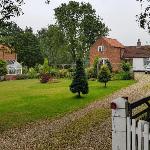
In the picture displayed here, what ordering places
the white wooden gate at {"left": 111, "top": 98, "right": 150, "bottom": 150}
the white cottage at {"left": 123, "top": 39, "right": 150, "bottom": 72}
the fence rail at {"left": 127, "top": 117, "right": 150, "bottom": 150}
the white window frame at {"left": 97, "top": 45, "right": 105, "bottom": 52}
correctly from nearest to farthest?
1. the fence rail at {"left": 127, "top": 117, "right": 150, "bottom": 150}
2. the white wooden gate at {"left": 111, "top": 98, "right": 150, "bottom": 150}
3. the white cottage at {"left": 123, "top": 39, "right": 150, "bottom": 72}
4. the white window frame at {"left": 97, "top": 45, "right": 105, "bottom": 52}

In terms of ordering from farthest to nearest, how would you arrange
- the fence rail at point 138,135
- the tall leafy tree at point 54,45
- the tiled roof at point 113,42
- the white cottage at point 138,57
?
the tall leafy tree at point 54,45
the tiled roof at point 113,42
the white cottage at point 138,57
the fence rail at point 138,135

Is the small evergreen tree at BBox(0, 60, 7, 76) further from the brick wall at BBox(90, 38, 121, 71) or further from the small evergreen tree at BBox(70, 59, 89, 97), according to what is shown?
the small evergreen tree at BBox(70, 59, 89, 97)

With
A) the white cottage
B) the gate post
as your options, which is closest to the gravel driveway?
the gate post

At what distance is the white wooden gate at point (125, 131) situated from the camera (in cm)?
630

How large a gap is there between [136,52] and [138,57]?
A: 1.82 metres

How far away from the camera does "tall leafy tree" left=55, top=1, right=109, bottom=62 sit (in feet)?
254

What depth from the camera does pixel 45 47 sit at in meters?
87.9

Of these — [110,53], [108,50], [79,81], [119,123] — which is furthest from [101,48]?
[119,123]

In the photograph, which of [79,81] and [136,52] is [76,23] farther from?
[79,81]

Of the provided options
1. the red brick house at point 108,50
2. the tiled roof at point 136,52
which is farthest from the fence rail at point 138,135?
the tiled roof at point 136,52

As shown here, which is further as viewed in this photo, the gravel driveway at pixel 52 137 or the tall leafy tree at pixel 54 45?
the tall leafy tree at pixel 54 45

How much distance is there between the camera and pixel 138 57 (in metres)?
66.9

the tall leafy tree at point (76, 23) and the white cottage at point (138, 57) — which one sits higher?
the tall leafy tree at point (76, 23)

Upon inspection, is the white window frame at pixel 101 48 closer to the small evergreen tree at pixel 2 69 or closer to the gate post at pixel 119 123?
the small evergreen tree at pixel 2 69
